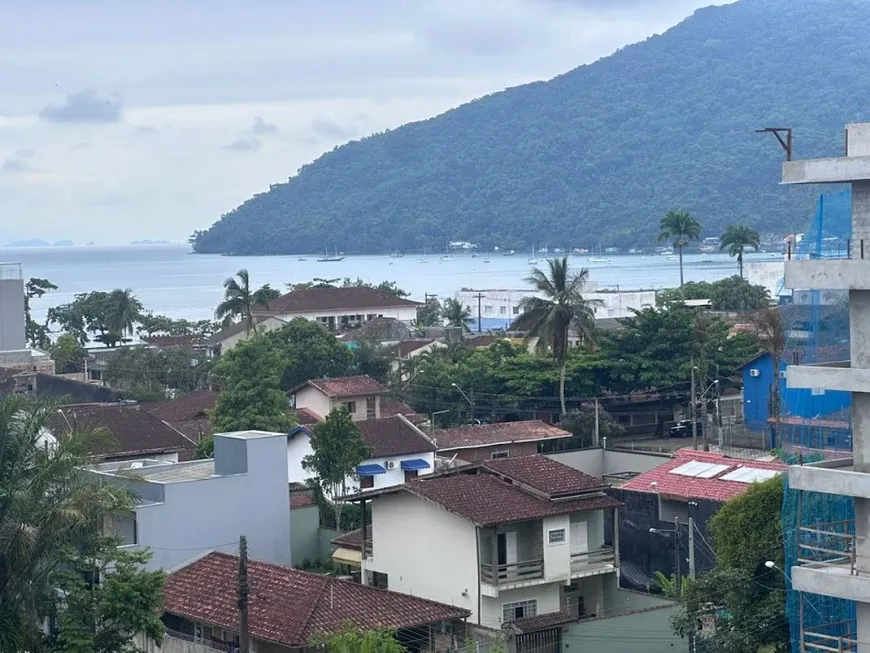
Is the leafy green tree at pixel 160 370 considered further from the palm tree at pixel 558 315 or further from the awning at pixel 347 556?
the awning at pixel 347 556

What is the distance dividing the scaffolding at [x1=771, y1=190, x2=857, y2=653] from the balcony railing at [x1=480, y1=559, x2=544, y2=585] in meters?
9.09

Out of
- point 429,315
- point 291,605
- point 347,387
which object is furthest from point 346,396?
point 429,315

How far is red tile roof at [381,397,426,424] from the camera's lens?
159 ft

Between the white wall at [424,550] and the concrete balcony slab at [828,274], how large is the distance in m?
11.3

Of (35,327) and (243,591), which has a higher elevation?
(35,327)

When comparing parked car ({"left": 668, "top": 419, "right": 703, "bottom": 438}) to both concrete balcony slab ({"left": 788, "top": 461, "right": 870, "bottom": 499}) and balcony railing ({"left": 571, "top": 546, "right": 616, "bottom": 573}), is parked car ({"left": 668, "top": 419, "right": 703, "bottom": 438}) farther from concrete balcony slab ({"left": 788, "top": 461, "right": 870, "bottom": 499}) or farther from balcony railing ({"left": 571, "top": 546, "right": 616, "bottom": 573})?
concrete balcony slab ({"left": 788, "top": 461, "right": 870, "bottom": 499})

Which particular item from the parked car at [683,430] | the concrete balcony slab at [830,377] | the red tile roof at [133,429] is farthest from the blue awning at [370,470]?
the concrete balcony slab at [830,377]

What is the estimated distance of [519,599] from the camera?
2561cm

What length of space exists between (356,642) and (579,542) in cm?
736

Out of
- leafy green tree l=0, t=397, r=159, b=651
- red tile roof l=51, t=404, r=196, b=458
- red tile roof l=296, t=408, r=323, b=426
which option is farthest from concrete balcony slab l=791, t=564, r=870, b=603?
red tile roof l=296, t=408, r=323, b=426

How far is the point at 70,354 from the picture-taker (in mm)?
70500

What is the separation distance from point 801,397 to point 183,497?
13.9 meters

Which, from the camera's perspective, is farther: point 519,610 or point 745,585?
point 519,610

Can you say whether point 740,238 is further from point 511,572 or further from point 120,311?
point 511,572
